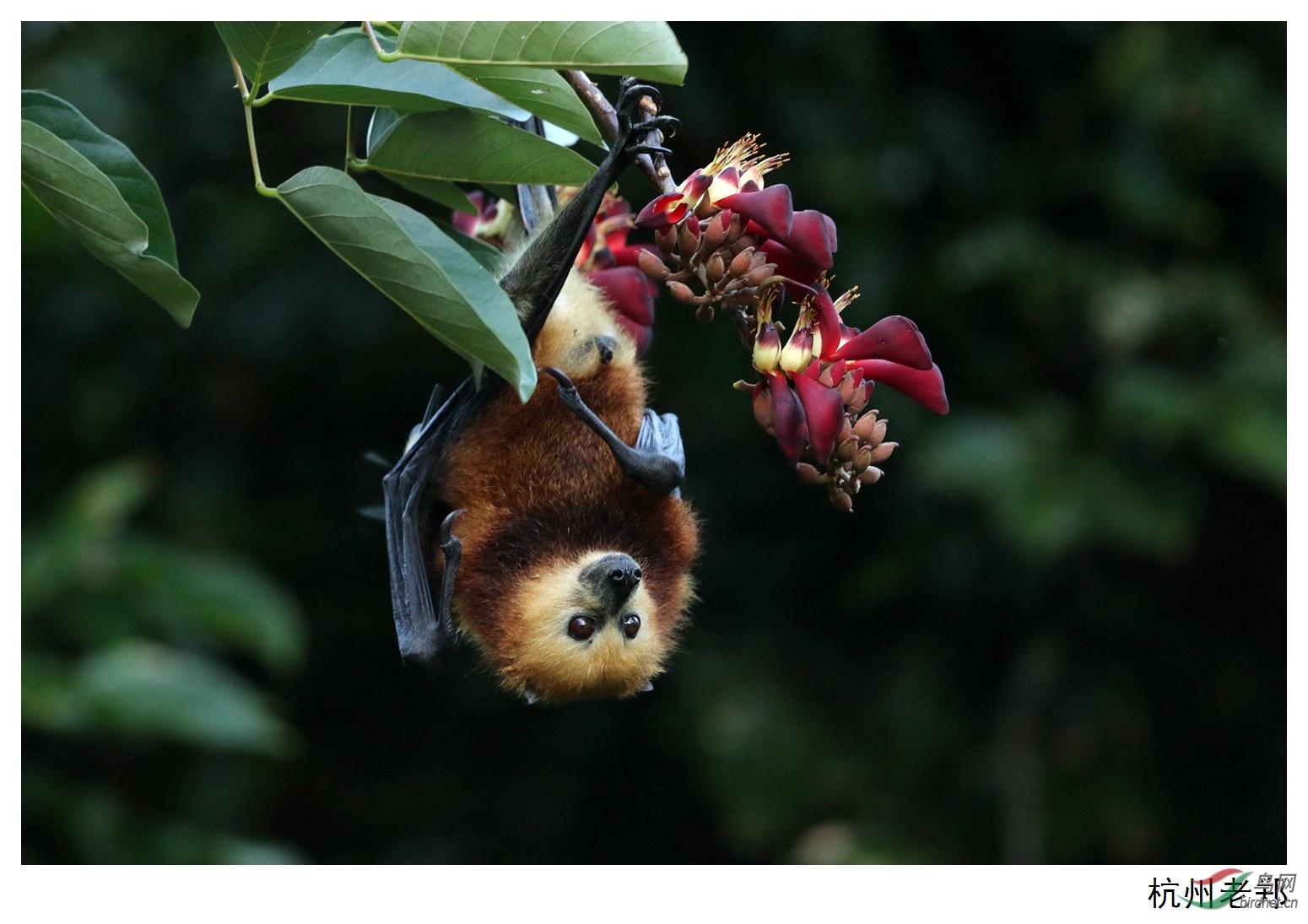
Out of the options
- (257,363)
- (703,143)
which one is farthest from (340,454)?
(703,143)

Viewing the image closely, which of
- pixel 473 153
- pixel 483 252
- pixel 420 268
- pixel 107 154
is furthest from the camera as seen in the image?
pixel 483 252

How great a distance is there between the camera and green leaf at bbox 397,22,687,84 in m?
1.12

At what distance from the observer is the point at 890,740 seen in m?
4.85

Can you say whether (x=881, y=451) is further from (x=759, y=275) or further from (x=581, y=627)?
(x=581, y=627)

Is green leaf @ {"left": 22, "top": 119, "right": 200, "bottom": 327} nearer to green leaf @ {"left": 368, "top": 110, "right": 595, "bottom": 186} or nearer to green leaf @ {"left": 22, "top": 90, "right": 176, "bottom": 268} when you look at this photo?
green leaf @ {"left": 22, "top": 90, "right": 176, "bottom": 268}

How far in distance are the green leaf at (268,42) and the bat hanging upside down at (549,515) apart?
19.5 inches

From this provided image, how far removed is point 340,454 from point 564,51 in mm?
4308

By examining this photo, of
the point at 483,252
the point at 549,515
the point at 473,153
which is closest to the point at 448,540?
the point at 549,515

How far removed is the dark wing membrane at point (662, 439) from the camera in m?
1.69

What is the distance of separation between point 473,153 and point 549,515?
1.78 ft

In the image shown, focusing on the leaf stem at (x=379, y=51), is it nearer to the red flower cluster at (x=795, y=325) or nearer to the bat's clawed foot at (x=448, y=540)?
the red flower cluster at (x=795, y=325)

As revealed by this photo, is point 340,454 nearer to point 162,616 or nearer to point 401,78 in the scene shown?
point 162,616

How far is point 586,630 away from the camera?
69.2 inches

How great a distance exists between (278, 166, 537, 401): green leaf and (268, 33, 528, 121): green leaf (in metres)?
0.12
